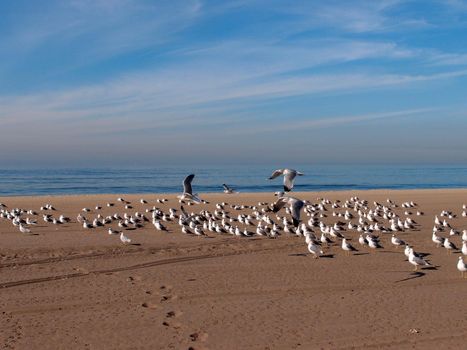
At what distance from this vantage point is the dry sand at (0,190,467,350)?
9.12 metres

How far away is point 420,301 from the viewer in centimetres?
1124

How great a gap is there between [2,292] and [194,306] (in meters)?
3.91

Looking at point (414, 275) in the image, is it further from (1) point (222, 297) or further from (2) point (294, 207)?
(1) point (222, 297)

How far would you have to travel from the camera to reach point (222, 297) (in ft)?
38.2

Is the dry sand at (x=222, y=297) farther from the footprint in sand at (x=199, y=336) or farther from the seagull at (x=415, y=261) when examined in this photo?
the seagull at (x=415, y=261)

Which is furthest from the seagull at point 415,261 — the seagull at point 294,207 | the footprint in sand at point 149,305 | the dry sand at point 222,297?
the footprint in sand at point 149,305

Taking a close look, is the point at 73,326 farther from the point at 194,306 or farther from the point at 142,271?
the point at 142,271

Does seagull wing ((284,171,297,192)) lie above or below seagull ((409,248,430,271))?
above

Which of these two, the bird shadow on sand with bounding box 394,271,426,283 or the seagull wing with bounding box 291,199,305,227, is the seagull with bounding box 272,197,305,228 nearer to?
the seagull wing with bounding box 291,199,305,227

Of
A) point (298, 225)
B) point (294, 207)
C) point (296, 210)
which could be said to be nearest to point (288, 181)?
point (294, 207)

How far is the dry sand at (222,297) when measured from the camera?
912cm

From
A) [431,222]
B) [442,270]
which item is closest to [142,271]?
[442,270]

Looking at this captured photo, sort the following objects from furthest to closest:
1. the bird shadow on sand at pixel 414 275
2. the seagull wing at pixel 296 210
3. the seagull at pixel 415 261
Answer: the seagull wing at pixel 296 210
the seagull at pixel 415 261
the bird shadow on sand at pixel 414 275

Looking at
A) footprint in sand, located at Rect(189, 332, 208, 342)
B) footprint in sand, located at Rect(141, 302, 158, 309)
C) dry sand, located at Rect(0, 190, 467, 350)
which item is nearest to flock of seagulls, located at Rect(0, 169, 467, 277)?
dry sand, located at Rect(0, 190, 467, 350)
